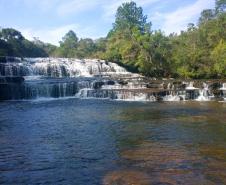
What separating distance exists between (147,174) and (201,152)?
269 cm

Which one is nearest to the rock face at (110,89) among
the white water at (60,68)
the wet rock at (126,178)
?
the white water at (60,68)

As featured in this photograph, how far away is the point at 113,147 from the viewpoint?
11.7 meters

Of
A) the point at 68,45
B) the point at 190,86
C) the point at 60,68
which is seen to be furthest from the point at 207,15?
the point at 68,45

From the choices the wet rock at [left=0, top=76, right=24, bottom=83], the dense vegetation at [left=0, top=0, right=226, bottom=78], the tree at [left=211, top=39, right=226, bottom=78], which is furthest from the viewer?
the dense vegetation at [left=0, top=0, right=226, bottom=78]

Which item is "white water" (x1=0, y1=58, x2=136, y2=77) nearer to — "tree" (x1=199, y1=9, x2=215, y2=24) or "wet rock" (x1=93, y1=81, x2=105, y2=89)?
"wet rock" (x1=93, y1=81, x2=105, y2=89)

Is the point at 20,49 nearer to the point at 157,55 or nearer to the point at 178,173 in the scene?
the point at 157,55

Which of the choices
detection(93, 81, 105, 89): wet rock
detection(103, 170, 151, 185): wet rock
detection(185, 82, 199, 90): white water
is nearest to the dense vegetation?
detection(185, 82, 199, 90): white water

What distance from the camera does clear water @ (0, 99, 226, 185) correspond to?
349 inches

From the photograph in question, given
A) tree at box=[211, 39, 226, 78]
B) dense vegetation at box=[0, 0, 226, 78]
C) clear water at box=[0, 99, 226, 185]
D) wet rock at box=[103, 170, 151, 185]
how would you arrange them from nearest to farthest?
wet rock at box=[103, 170, 151, 185], clear water at box=[0, 99, 226, 185], tree at box=[211, 39, 226, 78], dense vegetation at box=[0, 0, 226, 78]

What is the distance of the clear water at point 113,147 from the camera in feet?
29.1

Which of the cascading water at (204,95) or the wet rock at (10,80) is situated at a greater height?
the wet rock at (10,80)

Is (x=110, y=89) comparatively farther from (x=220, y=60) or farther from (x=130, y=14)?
(x=130, y=14)

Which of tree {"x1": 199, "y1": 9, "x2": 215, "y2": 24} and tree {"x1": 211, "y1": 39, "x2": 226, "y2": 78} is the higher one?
tree {"x1": 199, "y1": 9, "x2": 215, "y2": 24}

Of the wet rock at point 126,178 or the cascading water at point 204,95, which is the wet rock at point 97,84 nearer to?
the cascading water at point 204,95
